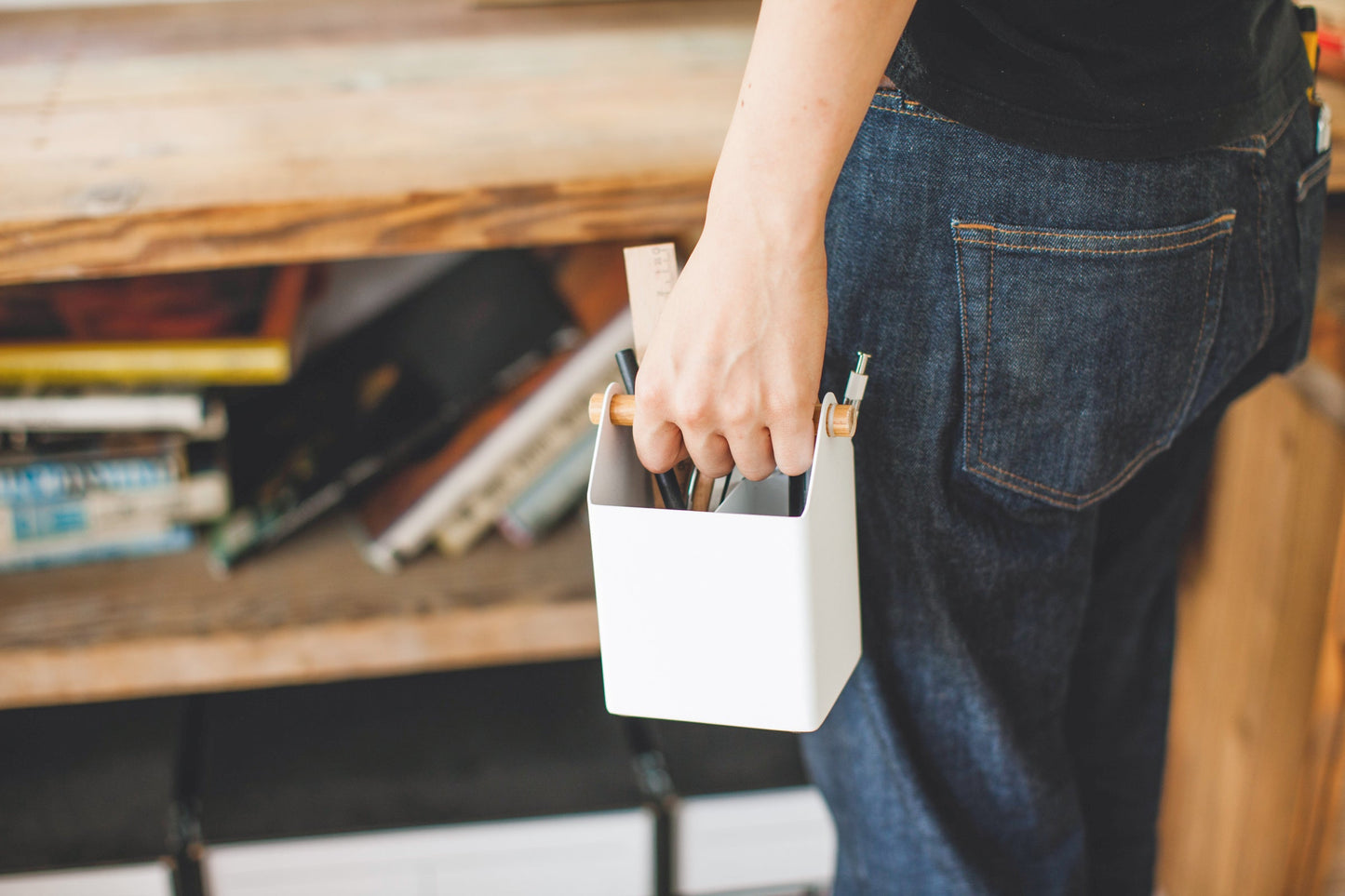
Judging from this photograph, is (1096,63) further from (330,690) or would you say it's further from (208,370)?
(330,690)

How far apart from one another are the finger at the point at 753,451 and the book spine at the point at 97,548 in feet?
2.11

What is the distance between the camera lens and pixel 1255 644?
892mm

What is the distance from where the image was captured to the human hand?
1.42ft

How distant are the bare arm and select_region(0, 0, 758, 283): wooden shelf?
23cm

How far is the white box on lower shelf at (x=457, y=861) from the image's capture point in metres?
0.88

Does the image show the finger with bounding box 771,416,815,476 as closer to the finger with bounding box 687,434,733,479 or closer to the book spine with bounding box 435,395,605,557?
the finger with bounding box 687,434,733,479

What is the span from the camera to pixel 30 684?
797 mm

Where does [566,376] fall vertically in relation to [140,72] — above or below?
below

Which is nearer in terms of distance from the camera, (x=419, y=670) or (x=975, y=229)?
(x=975, y=229)

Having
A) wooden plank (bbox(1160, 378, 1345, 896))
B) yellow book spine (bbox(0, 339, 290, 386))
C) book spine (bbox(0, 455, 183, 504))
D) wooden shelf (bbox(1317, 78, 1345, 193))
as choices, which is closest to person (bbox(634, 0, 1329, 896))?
wooden shelf (bbox(1317, 78, 1345, 193))

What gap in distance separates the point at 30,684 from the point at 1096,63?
84 cm

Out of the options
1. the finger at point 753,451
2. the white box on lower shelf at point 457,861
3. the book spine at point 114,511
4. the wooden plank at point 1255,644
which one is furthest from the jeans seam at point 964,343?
the book spine at point 114,511

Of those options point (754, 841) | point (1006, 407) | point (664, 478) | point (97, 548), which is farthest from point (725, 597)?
point (97, 548)

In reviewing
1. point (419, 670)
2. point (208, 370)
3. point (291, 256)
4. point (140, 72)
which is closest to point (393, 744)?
point (419, 670)
